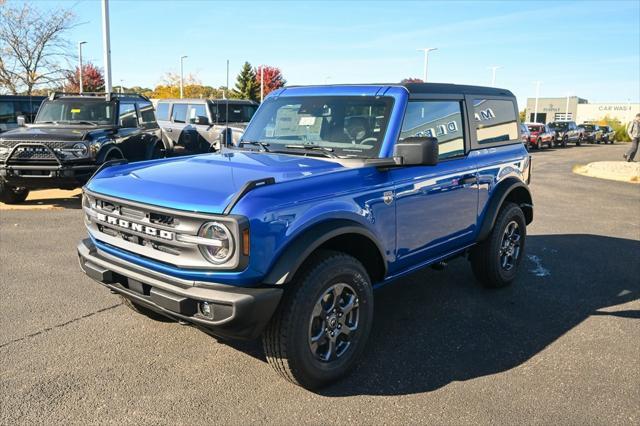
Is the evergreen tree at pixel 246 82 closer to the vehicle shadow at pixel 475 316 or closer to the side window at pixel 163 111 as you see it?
the side window at pixel 163 111

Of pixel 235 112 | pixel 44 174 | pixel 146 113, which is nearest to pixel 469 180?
pixel 44 174

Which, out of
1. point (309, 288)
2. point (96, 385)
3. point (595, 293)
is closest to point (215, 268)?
point (309, 288)

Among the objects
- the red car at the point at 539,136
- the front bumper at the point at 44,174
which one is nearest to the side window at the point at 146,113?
the front bumper at the point at 44,174

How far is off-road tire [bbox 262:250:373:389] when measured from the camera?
9.84 feet

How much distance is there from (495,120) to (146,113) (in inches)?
310

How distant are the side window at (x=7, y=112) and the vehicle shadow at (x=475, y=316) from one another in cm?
1499

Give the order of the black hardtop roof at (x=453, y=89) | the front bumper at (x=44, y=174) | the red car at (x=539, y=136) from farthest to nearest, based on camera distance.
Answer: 1. the red car at (x=539, y=136)
2. the front bumper at (x=44, y=174)
3. the black hardtop roof at (x=453, y=89)

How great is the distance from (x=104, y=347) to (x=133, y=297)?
2.74ft

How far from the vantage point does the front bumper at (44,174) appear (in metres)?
8.20

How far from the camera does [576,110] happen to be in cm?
8794

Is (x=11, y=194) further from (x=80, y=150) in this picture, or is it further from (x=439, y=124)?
(x=439, y=124)

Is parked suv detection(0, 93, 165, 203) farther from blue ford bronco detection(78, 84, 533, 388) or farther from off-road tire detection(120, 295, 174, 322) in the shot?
off-road tire detection(120, 295, 174, 322)

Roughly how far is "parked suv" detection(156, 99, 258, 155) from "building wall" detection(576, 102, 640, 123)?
80.2 m

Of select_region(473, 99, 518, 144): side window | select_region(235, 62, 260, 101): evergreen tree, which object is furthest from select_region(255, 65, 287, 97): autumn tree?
select_region(473, 99, 518, 144): side window
